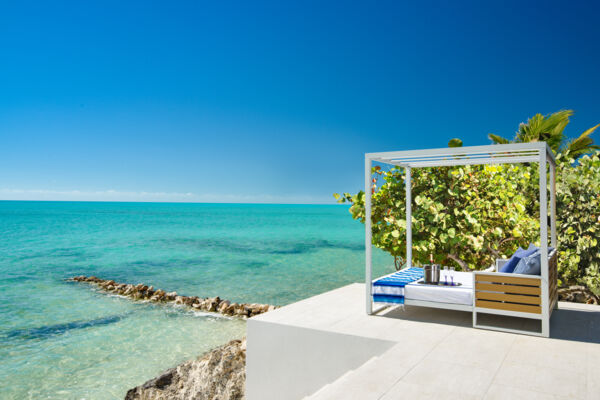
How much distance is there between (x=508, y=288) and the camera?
15.4 ft

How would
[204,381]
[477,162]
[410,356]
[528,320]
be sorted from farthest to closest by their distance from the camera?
1. [204,381]
2. [477,162]
3. [528,320]
4. [410,356]

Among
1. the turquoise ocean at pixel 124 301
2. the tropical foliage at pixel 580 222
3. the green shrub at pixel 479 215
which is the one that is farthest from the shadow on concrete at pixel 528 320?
the turquoise ocean at pixel 124 301

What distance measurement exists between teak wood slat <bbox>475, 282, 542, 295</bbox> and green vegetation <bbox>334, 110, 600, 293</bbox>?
6.75 feet

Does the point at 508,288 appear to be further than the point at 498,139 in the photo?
No

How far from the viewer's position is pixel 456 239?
690 cm

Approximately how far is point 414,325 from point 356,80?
31.3 metres

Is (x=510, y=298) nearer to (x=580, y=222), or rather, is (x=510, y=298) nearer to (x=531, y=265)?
(x=531, y=265)

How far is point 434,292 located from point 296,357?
1818 mm

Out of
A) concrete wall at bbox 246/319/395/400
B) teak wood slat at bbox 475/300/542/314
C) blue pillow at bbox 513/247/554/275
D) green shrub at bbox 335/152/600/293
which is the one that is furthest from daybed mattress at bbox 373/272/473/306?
green shrub at bbox 335/152/600/293

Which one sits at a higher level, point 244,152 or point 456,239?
point 244,152

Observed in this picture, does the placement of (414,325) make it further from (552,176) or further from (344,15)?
(344,15)

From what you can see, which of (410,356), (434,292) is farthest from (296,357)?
(434,292)

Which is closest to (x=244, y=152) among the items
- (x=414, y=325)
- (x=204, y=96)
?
(x=204, y=96)

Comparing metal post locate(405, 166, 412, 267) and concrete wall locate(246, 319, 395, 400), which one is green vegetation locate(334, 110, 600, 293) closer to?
metal post locate(405, 166, 412, 267)
